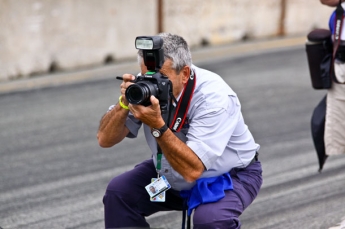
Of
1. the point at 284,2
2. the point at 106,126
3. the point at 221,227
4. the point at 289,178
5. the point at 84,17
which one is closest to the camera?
the point at 221,227

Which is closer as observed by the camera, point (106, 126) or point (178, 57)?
point (178, 57)

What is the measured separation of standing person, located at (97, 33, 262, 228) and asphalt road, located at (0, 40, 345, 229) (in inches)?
42.5

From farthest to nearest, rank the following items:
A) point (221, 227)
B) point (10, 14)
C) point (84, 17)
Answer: point (84, 17) < point (10, 14) < point (221, 227)

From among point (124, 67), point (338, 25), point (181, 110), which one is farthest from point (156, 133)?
point (124, 67)

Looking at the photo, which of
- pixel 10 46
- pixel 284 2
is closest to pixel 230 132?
pixel 10 46

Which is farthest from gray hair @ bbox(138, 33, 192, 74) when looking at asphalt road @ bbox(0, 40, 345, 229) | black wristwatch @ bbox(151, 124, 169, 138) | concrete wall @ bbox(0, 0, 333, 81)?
concrete wall @ bbox(0, 0, 333, 81)

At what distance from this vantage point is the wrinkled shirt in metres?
3.88

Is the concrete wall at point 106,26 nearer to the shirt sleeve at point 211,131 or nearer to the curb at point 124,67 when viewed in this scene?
the curb at point 124,67

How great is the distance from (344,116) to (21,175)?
2.85m

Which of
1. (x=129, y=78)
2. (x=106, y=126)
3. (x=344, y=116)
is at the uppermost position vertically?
(x=129, y=78)

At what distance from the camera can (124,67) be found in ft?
39.1

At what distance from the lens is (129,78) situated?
12.5ft

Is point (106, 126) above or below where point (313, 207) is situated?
above

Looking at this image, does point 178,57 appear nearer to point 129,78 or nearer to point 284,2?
point 129,78
